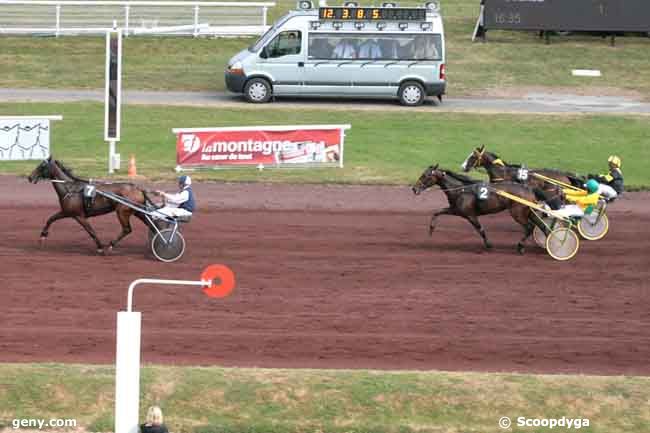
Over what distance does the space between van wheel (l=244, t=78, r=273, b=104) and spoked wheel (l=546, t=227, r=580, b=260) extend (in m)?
14.9

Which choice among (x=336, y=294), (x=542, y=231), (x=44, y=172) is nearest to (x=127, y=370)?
(x=336, y=294)

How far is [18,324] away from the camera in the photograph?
49.2 feet

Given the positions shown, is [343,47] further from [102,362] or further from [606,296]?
[102,362]

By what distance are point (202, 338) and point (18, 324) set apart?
2.27 metres

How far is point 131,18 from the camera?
137 feet

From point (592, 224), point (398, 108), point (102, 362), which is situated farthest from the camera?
point (398, 108)

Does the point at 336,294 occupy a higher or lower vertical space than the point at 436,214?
lower

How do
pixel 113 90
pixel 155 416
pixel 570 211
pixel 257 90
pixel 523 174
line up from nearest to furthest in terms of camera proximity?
pixel 155 416 < pixel 570 211 < pixel 523 174 < pixel 113 90 < pixel 257 90

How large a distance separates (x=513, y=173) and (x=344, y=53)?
1294cm

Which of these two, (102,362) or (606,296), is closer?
(102,362)

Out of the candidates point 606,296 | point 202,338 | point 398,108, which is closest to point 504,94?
point 398,108

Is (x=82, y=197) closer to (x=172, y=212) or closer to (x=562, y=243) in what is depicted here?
(x=172, y=212)

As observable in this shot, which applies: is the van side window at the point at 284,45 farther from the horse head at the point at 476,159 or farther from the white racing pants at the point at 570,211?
the white racing pants at the point at 570,211

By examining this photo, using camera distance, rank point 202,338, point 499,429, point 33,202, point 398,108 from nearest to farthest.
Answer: point 499,429 < point 202,338 < point 33,202 < point 398,108
